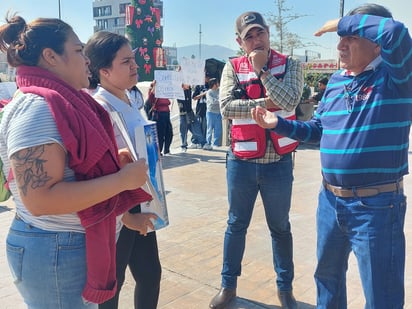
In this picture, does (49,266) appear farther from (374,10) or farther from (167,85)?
(167,85)

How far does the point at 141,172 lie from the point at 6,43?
0.75 m

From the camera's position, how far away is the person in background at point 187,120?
1027cm

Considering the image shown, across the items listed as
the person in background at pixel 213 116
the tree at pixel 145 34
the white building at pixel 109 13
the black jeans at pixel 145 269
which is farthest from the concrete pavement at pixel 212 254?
the white building at pixel 109 13

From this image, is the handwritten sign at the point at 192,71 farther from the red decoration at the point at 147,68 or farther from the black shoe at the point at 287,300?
the red decoration at the point at 147,68

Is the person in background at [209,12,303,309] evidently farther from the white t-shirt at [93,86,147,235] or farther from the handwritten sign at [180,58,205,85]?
the handwritten sign at [180,58,205,85]

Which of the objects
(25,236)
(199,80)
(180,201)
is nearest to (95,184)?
(25,236)

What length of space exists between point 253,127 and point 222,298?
4.22 ft

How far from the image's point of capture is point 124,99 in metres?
2.46

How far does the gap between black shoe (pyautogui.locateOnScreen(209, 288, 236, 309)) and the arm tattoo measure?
200 cm

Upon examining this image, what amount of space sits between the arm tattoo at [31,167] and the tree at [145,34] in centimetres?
2828

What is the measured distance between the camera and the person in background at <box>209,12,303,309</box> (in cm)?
291

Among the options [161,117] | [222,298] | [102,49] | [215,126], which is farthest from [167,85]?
[102,49]

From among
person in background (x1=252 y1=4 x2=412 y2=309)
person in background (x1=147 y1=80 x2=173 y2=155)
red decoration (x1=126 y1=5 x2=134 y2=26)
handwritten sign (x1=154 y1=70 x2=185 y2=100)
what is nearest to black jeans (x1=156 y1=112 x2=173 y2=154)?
person in background (x1=147 y1=80 x2=173 y2=155)

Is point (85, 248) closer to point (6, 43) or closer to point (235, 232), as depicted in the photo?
point (6, 43)
